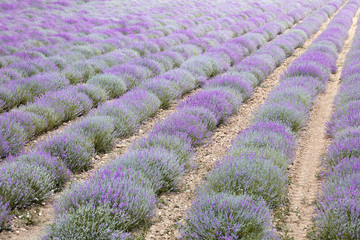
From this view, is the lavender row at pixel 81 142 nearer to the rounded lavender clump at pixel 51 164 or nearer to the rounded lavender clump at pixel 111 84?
the rounded lavender clump at pixel 51 164

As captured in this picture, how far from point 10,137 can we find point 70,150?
0.92m

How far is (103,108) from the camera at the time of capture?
5289 mm

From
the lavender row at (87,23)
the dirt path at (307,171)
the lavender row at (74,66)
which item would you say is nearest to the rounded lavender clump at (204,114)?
the dirt path at (307,171)

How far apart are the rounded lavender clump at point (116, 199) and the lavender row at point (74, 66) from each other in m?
3.33

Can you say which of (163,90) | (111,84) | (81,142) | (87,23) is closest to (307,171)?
(81,142)

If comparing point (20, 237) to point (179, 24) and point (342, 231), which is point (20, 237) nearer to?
point (342, 231)

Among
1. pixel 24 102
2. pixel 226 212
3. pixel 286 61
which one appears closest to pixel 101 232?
pixel 226 212

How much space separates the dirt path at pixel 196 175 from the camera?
309cm

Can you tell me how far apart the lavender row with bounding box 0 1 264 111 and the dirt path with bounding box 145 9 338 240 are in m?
3.38

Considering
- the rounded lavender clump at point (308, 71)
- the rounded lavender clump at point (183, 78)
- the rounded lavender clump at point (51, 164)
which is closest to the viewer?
the rounded lavender clump at point (51, 164)

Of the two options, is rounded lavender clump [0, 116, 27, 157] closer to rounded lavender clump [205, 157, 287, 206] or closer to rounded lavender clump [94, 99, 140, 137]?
rounded lavender clump [94, 99, 140, 137]

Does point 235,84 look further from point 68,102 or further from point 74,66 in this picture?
point 74,66

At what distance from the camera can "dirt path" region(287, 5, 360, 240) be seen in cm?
317

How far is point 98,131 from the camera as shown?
4.58 meters
